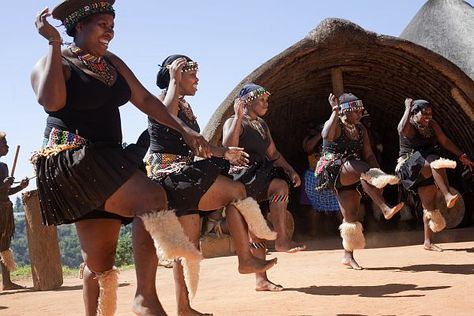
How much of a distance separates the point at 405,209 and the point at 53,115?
9.18m

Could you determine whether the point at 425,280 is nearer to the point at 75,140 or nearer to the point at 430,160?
the point at 430,160

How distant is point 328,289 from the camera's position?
500 centimetres

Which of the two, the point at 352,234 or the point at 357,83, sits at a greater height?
the point at 357,83

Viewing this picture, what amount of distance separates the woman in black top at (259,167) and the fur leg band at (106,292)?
1.86 m

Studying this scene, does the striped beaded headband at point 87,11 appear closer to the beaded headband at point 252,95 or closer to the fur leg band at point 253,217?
the fur leg band at point 253,217

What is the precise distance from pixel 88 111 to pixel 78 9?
0.49 meters

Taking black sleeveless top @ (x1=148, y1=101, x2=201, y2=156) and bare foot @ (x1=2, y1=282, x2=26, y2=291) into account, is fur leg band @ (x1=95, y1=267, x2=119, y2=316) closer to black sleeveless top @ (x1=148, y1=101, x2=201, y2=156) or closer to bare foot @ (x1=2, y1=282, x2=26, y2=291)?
black sleeveless top @ (x1=148, y1=101, x2=201, y2=156)

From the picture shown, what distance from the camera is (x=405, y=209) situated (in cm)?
1131

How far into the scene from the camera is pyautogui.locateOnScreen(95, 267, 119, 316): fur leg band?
3098 mm

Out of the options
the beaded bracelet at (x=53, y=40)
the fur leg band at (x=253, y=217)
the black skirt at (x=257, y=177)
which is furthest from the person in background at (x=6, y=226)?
the beaded bracelet at (x=53, y=40)

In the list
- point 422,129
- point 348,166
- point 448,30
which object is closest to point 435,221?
point 422,129

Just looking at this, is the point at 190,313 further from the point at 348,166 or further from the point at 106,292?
the point at 348,166

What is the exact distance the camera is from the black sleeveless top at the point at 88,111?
9.64 feet

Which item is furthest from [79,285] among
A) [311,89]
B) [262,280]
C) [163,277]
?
[311,89]
